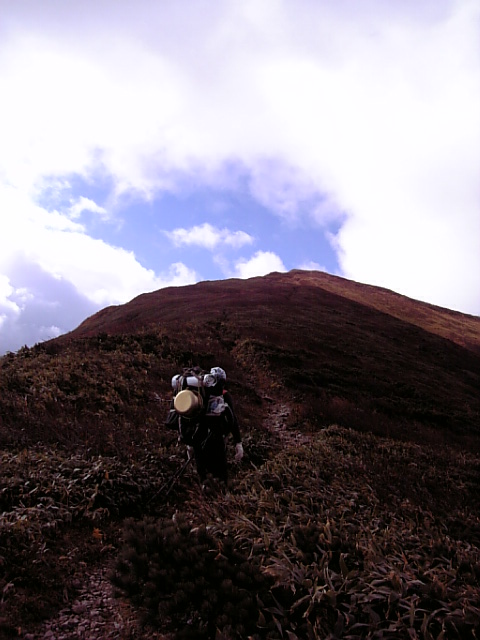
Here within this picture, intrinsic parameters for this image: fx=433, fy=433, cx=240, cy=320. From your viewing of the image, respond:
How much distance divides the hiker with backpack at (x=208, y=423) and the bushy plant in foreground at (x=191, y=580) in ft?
7.98

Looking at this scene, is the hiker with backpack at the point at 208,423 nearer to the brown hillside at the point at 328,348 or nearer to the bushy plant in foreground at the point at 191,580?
the bushy plant in foreground at the point at 191,580

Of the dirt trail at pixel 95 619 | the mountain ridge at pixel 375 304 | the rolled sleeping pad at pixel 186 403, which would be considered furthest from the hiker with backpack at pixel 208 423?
the mountain ridge at pixel 375 304

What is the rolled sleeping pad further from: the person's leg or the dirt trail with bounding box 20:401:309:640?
the dirt trail with bounding box 20:401:309:640

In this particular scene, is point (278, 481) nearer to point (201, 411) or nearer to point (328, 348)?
point (201, 411)

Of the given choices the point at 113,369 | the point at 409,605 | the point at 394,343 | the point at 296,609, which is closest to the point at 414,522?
the point at 409,605

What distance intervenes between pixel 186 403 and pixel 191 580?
9.58 feet

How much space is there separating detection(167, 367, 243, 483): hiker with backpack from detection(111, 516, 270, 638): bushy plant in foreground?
7.98ft

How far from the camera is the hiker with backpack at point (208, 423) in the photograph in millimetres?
7547

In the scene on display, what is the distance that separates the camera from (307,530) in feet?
18.4

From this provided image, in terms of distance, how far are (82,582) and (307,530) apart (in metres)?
2.82

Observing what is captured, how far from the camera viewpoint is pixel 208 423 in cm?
764

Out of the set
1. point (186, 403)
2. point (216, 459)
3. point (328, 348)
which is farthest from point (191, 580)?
point (328, 348)

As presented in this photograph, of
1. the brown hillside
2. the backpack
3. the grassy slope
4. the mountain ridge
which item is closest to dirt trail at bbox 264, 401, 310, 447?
the grassy slope

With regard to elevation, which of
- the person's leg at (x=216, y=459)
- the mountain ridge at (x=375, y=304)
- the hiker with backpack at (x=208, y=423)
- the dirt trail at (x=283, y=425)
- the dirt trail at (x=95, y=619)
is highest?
the mountain ridge at (x=375, y=304)
